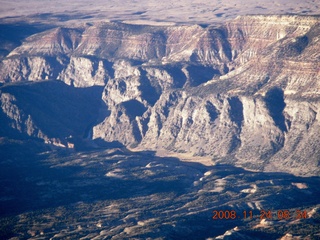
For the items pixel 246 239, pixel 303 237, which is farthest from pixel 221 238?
pixel 303 237

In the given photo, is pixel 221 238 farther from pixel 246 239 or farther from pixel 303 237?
pixel 303 237

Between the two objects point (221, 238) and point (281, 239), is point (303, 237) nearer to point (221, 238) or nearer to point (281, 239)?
point (281, 239)

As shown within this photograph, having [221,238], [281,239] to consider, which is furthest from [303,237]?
[221,238]
